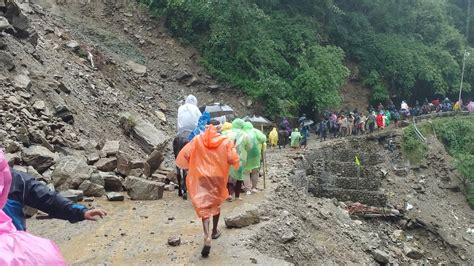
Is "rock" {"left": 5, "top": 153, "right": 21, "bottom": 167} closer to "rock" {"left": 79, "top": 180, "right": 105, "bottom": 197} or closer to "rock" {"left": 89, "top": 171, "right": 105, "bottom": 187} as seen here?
"rock" {"left": 79, "top": 180, "right": 105, "bottom": 197}

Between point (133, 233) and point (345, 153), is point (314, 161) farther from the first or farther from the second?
point (133, 233)

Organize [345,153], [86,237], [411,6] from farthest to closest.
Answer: [411,6], [345,153], [86,237]

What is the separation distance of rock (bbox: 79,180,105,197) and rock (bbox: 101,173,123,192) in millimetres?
382

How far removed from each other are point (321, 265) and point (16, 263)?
18.1ft

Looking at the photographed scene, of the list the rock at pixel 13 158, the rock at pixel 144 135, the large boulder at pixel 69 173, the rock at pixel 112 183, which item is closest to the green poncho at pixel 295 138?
the rock at pixel 144 135

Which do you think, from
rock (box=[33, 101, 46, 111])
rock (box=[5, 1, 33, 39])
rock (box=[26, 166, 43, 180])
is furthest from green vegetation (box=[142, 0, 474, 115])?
rock (box=[26, 166, 43, 180])

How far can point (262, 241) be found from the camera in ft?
21.7

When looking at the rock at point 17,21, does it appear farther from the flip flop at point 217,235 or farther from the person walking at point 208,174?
the flip flop at point 217,235

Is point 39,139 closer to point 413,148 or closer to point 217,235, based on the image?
point 217,235

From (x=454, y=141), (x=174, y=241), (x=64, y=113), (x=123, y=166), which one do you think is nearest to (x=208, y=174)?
(x=174, y=241)

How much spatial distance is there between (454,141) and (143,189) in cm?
2114

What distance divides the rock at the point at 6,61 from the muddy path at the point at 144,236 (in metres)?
4.28

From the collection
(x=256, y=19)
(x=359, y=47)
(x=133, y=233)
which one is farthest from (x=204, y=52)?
(x=133, y=233)

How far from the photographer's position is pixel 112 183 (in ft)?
28.8
